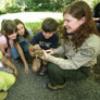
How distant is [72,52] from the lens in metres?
2.09

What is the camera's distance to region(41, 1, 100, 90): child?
1909mm

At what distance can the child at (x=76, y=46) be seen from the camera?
1909mm

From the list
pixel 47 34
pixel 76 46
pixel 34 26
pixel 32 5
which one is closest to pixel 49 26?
pixel 47 34

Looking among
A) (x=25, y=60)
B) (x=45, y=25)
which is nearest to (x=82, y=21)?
(x=45, y=25)

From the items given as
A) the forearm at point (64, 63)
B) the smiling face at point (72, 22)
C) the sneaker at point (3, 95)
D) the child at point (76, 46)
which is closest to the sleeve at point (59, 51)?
the child at point (76, 46)

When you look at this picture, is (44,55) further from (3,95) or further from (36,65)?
(3,95)

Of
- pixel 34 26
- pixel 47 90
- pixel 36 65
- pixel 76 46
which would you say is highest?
pixel 76 46

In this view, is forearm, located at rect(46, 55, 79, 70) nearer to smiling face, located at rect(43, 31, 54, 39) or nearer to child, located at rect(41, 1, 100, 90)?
child, located at rect(41, 1, 100, 90)

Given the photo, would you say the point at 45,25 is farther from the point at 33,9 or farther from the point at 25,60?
the point at 33,9

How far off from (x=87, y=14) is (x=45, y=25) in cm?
45

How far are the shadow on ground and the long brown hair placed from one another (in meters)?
0.36

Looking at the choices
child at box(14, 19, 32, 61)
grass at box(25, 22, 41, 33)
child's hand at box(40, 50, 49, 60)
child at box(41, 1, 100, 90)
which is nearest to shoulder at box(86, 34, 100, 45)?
child at box(41, 1, 100, 90)

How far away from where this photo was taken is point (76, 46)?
202 cm

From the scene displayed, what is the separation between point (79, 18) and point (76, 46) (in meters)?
0.21
